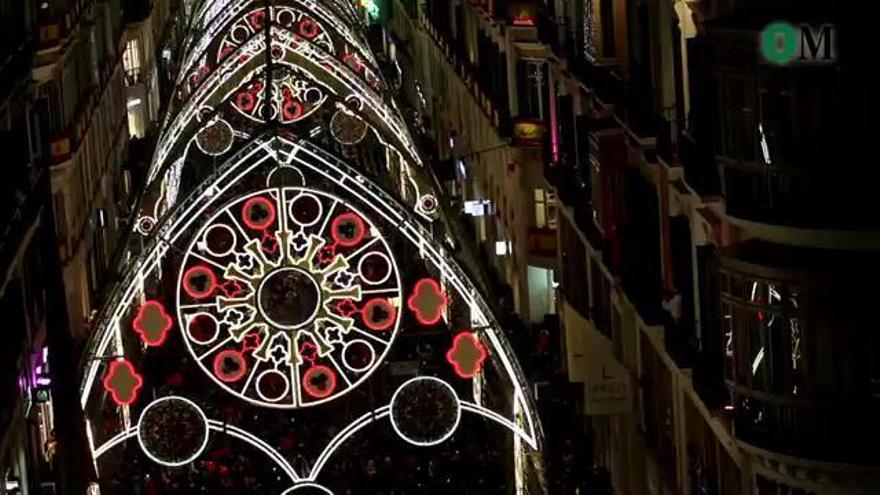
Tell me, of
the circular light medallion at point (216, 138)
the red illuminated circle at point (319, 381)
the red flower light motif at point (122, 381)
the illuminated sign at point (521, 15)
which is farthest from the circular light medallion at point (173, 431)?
the illuminated sign at point (521, 15)

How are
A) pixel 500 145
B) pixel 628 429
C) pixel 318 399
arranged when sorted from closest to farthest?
pixel 318 399
pixel 628 429
pixel 500 145

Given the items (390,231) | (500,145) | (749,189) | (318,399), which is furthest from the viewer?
(500,145)

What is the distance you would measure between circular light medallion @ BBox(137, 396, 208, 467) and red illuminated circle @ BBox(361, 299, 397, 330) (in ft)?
11.4

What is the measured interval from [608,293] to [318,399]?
11.9m

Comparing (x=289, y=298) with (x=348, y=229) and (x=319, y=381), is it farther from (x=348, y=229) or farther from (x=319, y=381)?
(x=348, y=229)

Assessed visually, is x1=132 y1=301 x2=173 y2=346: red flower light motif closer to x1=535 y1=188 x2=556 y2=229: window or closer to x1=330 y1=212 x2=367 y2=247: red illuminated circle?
x1=330 y1=212 x2=367 y2=247: red illuminated circle

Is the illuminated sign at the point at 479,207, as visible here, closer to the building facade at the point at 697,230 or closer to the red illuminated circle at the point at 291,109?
the building facade at the point at 697,230

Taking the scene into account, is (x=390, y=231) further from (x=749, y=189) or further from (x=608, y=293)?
(x=749, y=189)

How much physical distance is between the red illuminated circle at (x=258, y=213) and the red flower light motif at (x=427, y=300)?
2.97m

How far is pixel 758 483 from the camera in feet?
135

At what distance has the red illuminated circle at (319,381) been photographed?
5316cm

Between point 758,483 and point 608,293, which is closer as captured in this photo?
point 758,483


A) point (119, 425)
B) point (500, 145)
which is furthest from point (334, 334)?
point (500, 145)

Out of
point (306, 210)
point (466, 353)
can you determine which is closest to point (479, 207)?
point (306, 210)
